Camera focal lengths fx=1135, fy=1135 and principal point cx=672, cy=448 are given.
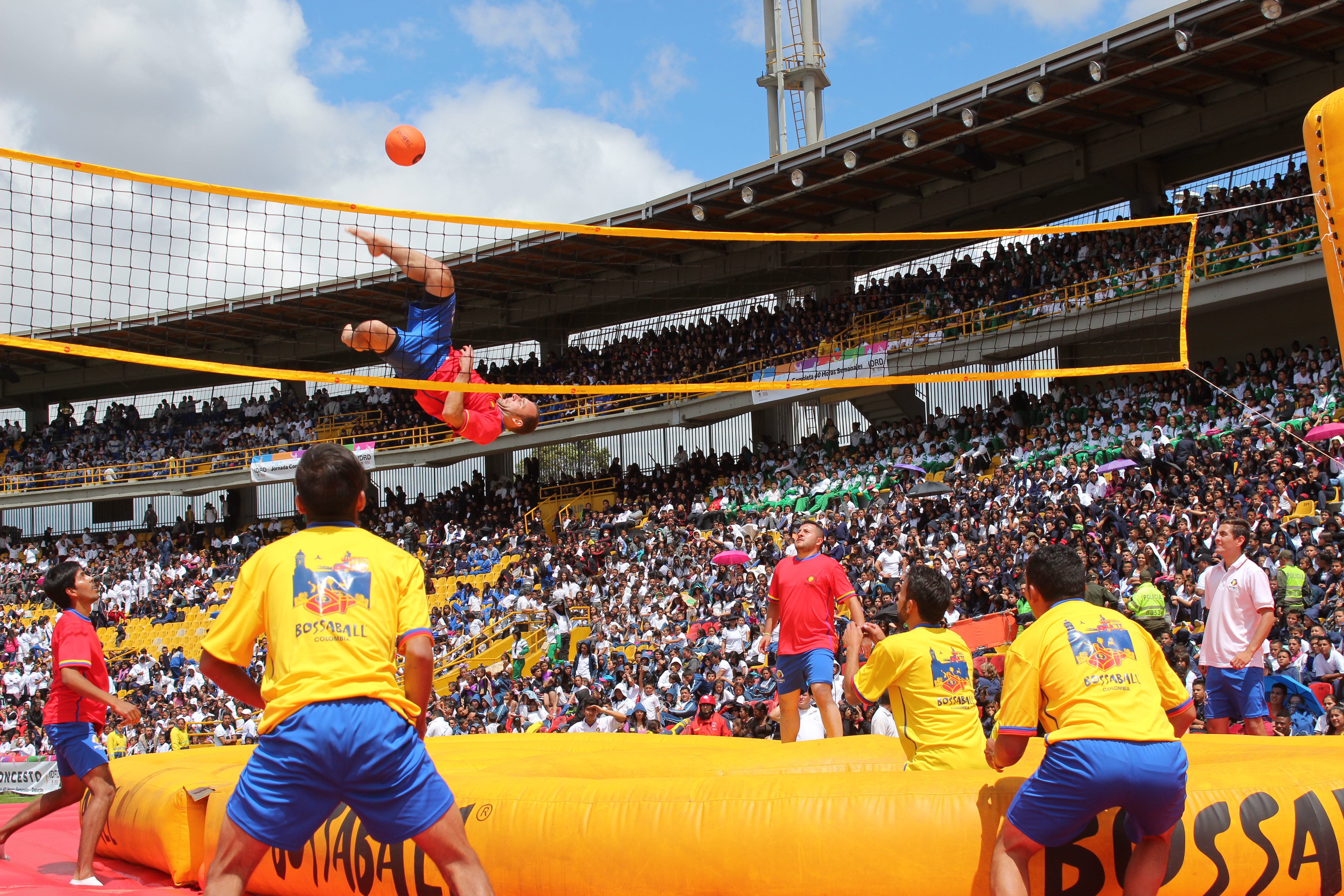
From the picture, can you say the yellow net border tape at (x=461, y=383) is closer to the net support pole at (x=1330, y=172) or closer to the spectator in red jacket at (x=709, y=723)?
the net support pole at (x=1330, y=172)

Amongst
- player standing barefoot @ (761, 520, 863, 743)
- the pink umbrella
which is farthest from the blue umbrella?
the pink umbrella

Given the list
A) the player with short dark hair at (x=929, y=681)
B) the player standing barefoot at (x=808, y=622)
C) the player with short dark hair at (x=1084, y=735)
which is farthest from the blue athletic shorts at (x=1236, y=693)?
the player with short dark hair at (x=1084, y=735)

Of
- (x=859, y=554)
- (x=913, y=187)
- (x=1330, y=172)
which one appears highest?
(x=913, y=187)

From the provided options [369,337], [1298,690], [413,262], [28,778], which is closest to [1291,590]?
[1298,690]

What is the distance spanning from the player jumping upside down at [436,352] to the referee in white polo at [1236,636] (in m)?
4.71

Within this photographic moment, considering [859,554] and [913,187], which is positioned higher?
[913,187]

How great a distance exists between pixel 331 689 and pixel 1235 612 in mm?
5489

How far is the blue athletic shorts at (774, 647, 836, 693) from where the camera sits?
7.03 meters

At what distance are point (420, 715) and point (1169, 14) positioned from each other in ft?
57.6

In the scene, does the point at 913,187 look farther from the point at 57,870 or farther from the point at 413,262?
the point at 57,870

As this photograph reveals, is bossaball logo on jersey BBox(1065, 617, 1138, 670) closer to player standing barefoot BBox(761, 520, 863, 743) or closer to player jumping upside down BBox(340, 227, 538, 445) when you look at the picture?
player standing barefoot BBox(761, 520, 863, 743)

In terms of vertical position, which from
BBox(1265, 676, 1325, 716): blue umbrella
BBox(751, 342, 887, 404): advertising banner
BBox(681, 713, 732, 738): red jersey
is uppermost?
BBox(751, 342, 887, 404): advertising banner

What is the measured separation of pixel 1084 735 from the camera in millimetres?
3475

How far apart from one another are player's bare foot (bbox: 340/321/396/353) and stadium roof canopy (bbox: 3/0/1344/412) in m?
8.83
